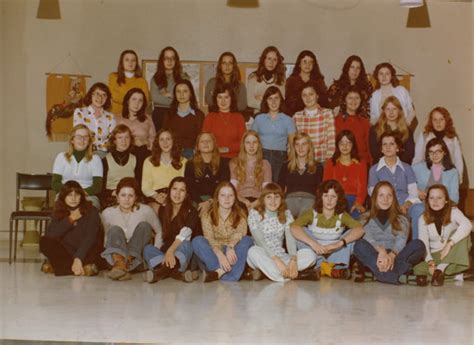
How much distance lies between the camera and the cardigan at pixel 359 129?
777cm

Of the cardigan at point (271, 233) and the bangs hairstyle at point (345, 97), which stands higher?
the bangs hairstyle at point (345, 97)

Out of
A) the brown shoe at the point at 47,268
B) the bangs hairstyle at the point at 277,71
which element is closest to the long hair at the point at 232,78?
the bangs hairstyle at the point at 277,71

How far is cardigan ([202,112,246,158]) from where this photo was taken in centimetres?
768

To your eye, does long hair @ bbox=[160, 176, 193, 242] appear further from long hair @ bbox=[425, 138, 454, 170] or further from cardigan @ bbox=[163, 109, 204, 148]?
long hair @ bbox=[425, 138, 454, 170]

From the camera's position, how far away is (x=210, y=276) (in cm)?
669

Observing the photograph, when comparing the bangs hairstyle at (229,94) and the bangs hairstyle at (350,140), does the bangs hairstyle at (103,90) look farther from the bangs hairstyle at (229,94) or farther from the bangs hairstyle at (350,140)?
the bangs hairstyle at (350,140)

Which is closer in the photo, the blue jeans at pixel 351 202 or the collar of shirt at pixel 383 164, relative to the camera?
the blue jeans at pixel 351 202

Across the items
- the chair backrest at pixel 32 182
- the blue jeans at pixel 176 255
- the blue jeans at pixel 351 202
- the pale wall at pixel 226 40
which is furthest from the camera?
the pale wall at pixel 226 40

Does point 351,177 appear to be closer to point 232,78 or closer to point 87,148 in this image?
point 232,78

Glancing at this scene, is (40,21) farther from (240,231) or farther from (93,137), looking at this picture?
(240,231)

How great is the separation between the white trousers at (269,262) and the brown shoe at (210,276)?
292 mm

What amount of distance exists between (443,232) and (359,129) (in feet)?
4.32

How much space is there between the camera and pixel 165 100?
7.98 m

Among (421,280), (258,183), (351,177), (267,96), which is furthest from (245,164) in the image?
(421,280)
